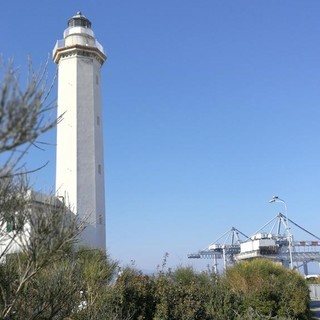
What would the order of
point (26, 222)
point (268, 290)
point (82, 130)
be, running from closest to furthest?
point (26, 222) < point (268, 290) < point (82, 130)

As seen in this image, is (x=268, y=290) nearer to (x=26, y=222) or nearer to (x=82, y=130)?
(x=26, y=222)

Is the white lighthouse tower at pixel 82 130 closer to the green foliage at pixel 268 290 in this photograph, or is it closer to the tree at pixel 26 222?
the green foliage at pixel 268 290

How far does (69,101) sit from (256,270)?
1526cm

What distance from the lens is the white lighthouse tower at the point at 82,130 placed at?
28266mm

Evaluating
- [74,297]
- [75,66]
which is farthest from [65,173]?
[74,297]

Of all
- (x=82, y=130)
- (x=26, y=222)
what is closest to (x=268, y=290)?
(x=26, y=222)

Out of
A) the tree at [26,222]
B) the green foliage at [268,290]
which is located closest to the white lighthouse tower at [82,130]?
the green foliage at [268,290]

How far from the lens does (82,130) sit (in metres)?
29.3

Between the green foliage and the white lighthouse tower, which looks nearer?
the green foliage

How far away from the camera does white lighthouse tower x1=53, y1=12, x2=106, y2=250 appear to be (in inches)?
1113

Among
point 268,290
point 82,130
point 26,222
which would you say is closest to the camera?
point 26,222

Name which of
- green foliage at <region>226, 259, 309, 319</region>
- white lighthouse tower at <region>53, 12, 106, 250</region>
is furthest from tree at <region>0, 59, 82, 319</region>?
white lighthouse tower at <region>53, 12, 106, 250</region>

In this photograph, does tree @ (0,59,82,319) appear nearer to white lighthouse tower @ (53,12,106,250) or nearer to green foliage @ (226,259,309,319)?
green foliage @ (226,259,309,319)

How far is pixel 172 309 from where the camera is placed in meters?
14.0
